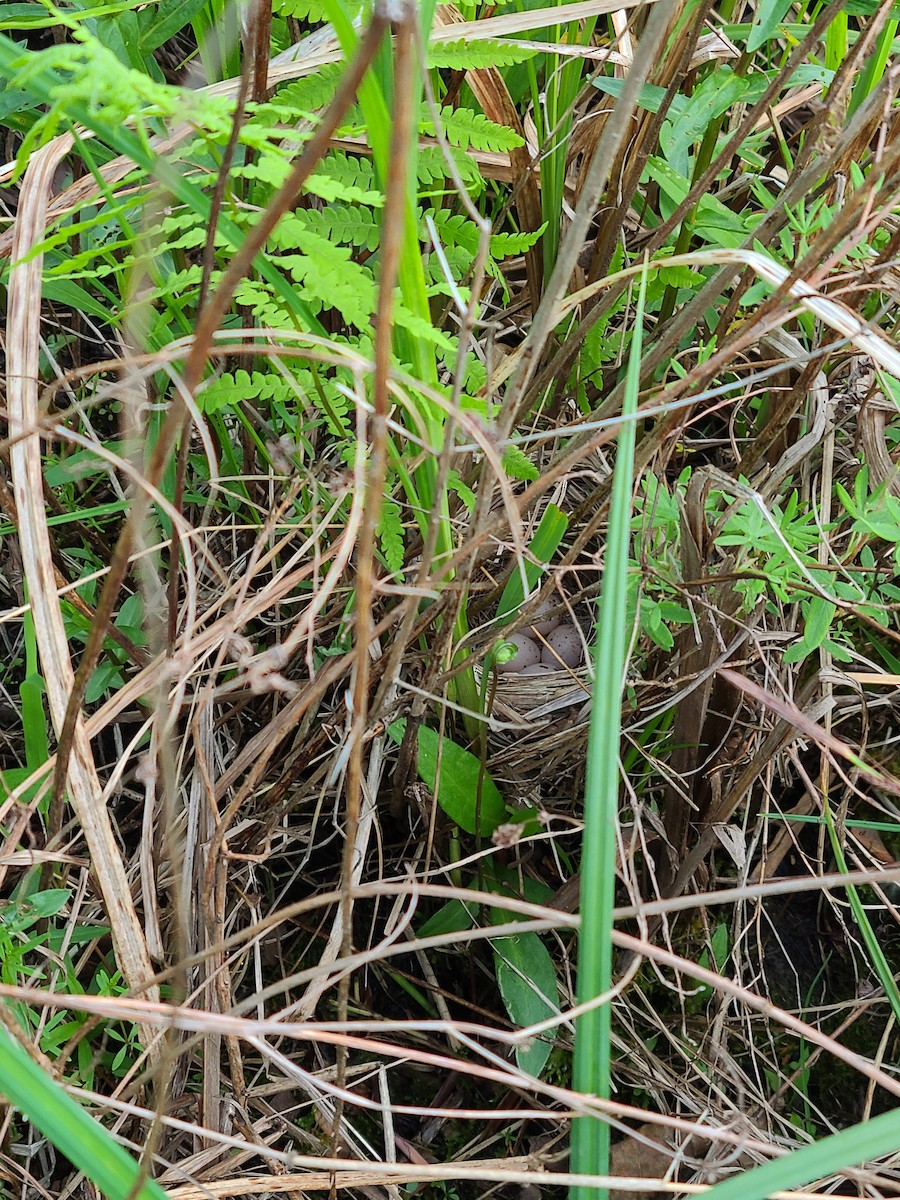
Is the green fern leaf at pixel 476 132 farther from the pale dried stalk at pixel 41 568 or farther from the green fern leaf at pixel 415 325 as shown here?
the pale dried stalk at pixel 41 568

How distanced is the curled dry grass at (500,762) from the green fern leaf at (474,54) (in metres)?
0.06

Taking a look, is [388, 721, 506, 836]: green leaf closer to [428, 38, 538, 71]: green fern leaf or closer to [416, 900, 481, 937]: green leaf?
[416, 900, 481, 937]: green leaf

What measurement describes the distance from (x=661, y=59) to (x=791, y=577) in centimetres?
75

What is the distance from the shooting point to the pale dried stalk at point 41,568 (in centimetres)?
98

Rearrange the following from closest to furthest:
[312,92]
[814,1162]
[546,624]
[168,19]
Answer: [814,1162], [312,92], [168,19], [546,624]

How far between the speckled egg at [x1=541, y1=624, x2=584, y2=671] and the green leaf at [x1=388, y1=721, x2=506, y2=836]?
0.74 ft

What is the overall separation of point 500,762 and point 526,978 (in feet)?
0.95

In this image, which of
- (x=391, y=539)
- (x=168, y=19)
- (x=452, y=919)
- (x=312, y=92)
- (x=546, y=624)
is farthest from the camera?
(x=546, y=624)

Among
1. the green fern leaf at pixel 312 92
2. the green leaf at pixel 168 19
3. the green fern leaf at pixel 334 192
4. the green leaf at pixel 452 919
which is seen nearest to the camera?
the green fern leaf at pixel 334 192

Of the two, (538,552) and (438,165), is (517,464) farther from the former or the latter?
(438,165)

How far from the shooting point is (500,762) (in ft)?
4.37

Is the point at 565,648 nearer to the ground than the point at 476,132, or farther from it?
nearer to the ground

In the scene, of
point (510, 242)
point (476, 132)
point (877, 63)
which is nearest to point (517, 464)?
point (510, 242)

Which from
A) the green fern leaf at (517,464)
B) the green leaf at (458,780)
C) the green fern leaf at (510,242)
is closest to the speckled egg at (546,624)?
the green leaf at (458,780)
